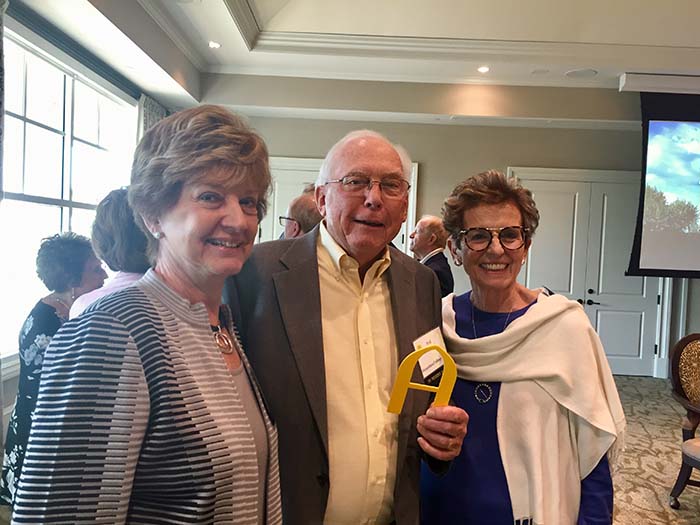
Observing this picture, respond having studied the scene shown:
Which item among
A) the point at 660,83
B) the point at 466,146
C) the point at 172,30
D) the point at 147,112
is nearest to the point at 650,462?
the point at 660,83

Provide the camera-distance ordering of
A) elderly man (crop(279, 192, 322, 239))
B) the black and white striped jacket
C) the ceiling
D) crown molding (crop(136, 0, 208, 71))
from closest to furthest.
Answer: the black and white striped jacket, elderly man (crop(279, 192, 322, 239)), crown molding (crop(136, 0, 208, 71)), the ceiling

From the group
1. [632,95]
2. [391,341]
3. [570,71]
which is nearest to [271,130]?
[570,71]

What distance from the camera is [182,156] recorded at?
89 cm

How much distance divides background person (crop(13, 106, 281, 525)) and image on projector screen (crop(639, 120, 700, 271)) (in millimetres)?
5283

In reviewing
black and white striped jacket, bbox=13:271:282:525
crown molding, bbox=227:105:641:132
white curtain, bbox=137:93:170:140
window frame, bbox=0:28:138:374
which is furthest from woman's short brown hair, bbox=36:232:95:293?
crown molding, bbox=227:105:641:132

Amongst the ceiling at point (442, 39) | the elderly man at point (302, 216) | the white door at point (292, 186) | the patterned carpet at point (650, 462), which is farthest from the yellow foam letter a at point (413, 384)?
the white door at point (292, 186)

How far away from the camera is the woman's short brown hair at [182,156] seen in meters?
0.89

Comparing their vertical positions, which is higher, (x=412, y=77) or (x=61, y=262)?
(x=412, y=77)

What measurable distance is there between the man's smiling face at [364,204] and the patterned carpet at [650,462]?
112 inches

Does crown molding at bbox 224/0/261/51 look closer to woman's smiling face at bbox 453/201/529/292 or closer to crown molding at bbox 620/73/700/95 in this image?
woman's smiling face at bbox 453/201/529/292

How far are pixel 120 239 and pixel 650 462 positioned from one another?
4161 mm

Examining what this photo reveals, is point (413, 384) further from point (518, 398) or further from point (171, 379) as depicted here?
point (171, 379)

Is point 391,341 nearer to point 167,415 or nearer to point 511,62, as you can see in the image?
point 167,415

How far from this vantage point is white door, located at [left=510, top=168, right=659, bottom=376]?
19.2 feet
